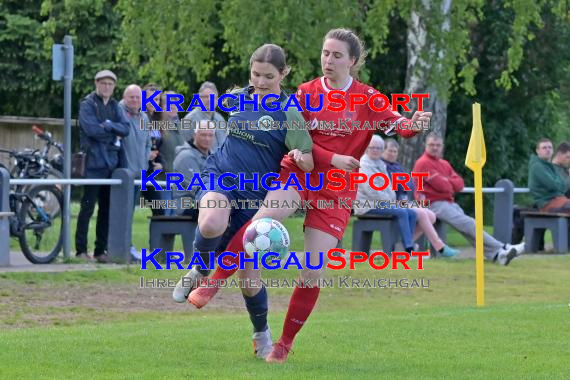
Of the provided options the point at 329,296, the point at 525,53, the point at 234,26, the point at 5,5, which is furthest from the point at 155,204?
the point at 5,5

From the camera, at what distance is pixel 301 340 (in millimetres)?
10406

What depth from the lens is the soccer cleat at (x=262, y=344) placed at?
9344mm

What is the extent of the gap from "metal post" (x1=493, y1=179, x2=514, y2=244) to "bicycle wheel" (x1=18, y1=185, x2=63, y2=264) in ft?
25.1

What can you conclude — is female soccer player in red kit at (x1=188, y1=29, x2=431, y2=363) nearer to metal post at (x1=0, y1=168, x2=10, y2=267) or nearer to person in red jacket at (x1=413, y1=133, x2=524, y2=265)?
metal post at (x1=0, y1=168, x2=10, y2=267)

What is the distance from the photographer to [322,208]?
9141mm

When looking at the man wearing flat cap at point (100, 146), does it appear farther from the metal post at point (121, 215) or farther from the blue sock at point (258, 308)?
the blue sock at point (258, 308)

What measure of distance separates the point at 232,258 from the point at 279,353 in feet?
2.37

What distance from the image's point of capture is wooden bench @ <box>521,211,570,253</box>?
2148cm

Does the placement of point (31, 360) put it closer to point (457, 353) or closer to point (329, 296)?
point (457, 353)

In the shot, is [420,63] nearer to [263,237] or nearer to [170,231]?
[170,231]

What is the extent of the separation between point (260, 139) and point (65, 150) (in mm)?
8537

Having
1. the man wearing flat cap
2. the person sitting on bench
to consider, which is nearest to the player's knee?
the man wearing flat cap

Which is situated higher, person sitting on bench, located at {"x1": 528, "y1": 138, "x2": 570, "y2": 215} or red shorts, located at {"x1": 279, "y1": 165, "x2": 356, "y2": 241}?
person sitting on bench, located at {"x1": 528, "y1": 138, "x2": 570, "y2": 215}

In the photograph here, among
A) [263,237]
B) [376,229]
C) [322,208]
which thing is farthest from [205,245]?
[376,229]
